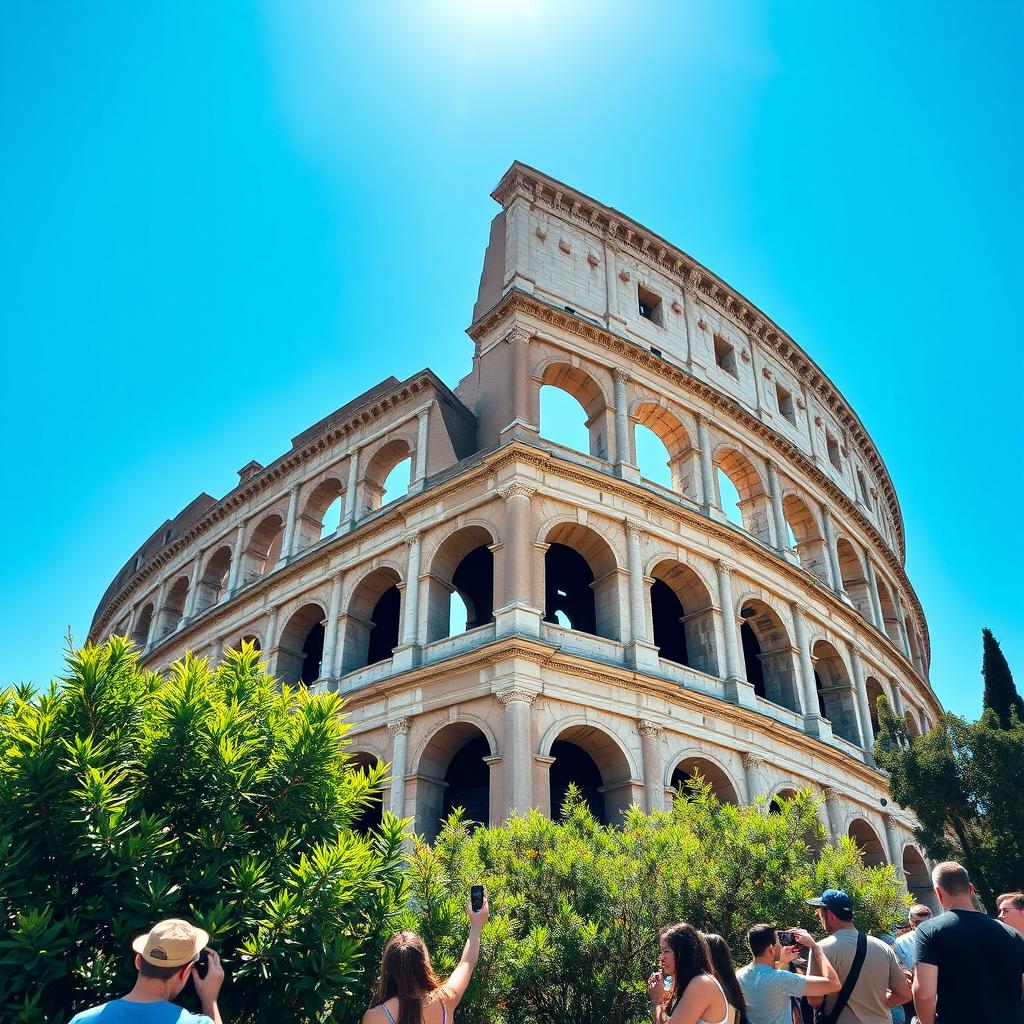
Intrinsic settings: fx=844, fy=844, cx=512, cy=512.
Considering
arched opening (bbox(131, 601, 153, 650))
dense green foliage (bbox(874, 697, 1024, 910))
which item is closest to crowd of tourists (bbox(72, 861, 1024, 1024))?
dense green foliage (bbox(874, 697, 1024, 910))

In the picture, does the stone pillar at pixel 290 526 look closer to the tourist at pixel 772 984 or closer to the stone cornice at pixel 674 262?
the stone cornice at pixel 674 262

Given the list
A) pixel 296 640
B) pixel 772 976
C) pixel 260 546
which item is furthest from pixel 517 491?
pixel 772 976

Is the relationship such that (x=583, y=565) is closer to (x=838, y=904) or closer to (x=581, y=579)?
(x=581, y=579)

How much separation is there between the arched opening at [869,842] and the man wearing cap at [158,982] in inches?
906

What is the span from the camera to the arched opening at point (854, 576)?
29.3m

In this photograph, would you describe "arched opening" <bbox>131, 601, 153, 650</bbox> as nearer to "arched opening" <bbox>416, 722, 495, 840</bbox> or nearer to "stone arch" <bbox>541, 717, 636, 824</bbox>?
"arched opening" <bbox>416, 722, 495, 840</bbox>

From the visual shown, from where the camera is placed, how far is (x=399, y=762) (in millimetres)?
18438

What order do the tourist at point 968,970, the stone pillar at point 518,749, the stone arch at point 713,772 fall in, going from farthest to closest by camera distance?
the stone arch at point 713,772 → the stone pillar at point 518,749 → the tourist at point 968,970

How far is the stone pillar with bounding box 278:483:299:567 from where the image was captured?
25.9 metres

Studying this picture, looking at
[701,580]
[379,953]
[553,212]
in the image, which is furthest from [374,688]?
[553,212]

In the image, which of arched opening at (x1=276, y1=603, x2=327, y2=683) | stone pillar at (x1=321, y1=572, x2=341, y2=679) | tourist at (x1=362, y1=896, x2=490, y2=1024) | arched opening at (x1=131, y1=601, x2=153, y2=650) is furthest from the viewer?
arched opening at (x1=131, y1=601, x2=153, y2=650)

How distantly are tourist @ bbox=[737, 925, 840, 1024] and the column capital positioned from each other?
1407 centimetres

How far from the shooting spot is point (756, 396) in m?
28.2

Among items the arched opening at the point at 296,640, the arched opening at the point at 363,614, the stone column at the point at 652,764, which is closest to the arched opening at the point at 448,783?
the stone column at the point at 652,764
